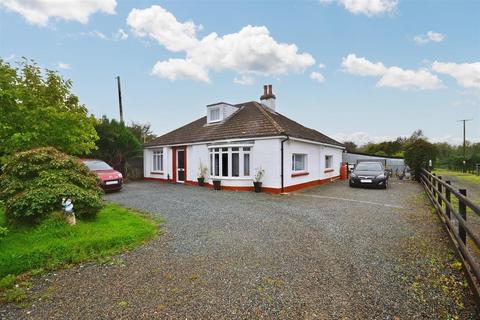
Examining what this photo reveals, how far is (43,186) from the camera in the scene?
5.65 metres

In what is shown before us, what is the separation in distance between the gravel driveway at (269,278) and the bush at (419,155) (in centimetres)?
1362

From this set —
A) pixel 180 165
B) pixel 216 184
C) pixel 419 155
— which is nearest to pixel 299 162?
pixel 216 184

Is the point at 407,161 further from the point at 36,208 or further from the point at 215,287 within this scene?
the point at 36,208

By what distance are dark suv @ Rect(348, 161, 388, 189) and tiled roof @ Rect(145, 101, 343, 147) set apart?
3112 millimetres

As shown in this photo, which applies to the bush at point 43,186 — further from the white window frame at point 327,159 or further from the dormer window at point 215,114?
the white window frame at point 327,159

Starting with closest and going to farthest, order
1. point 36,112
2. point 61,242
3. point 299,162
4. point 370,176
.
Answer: point 61,242
point 36,112
point 370,176
point 299,162

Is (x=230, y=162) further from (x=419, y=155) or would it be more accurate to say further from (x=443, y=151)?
(x=443, y=151)

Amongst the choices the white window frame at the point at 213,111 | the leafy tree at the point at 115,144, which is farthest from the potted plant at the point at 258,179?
the leafy tree at the point at 115,144

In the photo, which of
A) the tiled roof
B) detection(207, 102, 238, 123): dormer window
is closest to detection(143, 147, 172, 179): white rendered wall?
the tiled roof

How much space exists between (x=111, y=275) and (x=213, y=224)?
9.72ft

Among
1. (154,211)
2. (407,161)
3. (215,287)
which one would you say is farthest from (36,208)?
(407,161)

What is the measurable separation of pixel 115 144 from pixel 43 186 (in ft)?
43.1

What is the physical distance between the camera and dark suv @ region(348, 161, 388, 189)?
13477mm

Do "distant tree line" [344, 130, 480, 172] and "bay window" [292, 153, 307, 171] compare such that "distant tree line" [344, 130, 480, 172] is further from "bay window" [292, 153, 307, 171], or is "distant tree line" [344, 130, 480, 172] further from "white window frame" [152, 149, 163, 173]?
"white window frame" [152, 149, 163, 173]
